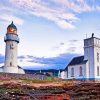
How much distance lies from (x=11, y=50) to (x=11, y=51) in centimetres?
27

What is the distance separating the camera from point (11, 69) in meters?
73.9

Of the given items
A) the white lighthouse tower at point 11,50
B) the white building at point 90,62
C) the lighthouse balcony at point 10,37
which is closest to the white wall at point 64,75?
the white building at point 90,62

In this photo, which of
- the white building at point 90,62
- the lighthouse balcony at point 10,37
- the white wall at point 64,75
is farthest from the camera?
the white wall at point 64,75

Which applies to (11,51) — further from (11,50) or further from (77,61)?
(77,61)

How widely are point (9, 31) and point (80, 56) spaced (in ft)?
61.2

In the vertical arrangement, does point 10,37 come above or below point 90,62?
above

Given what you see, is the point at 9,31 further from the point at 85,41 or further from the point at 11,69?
the point at 85,41

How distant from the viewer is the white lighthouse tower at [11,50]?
243 ft

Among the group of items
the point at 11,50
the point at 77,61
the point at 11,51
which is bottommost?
the point at 77,61

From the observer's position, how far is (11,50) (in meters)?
75.1

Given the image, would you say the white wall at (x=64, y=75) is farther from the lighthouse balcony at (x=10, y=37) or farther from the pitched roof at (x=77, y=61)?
the lighthouse balcony at (x=10, y=37)

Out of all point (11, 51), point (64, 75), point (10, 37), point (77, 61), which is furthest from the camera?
point (64, 75)

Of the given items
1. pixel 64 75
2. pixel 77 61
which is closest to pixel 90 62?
pixel 77 61

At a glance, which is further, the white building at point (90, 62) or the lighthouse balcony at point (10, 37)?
the lighthouse balcony at point (10, 37)
